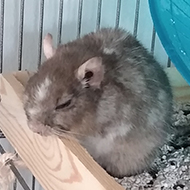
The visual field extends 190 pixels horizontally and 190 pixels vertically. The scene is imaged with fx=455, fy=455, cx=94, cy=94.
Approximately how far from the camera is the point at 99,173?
73 centimetres

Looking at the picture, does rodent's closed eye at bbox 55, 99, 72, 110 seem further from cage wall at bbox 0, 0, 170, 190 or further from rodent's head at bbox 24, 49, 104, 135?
cage wall at bbox 0, 0, 170, 190

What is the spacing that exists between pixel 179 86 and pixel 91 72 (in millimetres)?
514

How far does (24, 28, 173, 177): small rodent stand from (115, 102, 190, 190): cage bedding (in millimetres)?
29

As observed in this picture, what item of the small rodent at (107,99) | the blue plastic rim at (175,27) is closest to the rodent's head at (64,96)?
the small rodent at (107,99)

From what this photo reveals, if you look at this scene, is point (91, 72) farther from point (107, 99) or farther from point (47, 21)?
point (47, 21)

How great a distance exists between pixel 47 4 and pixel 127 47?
1.37 ft

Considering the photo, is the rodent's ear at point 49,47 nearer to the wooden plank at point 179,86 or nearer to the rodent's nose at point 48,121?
the rodent's nose at point 48,121

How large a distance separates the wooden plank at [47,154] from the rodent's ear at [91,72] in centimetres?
13

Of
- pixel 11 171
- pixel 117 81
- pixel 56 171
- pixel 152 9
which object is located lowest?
pixel 11 171

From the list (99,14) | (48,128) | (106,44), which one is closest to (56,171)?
(48,128)

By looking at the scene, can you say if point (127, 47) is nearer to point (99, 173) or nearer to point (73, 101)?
point (73, 101)

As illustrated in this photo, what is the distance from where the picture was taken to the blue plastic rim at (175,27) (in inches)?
33.3

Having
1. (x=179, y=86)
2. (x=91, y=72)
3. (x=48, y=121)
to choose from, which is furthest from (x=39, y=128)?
(x=179, y=86)

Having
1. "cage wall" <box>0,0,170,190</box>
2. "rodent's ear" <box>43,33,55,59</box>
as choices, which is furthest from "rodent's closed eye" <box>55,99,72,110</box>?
"cage wall" <box>0,0,170,190</box>
